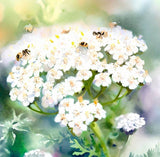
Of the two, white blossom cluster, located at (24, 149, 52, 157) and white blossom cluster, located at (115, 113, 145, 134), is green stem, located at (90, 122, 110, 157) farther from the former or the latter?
white blossom cluster, located at (24, 149, 52, 157)

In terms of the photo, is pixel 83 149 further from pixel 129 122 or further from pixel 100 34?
pixel 100 34

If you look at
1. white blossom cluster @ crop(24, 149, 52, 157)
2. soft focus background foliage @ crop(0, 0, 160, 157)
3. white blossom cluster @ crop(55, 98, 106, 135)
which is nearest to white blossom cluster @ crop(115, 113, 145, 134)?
soft focus background foliage @ crop(0, 0, 160, 157)

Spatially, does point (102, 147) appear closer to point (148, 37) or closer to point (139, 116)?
point (139, 116)

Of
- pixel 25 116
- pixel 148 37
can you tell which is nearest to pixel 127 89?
pixel 148 37

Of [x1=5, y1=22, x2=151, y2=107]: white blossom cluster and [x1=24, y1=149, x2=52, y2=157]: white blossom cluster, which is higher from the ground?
[x1=5, y1=22, x2=151, y2=107]: white blossom cluster

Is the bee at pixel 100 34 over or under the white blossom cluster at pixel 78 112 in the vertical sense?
over

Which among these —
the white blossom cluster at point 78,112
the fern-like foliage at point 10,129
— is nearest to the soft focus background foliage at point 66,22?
the fern-like foliage at point 10,129

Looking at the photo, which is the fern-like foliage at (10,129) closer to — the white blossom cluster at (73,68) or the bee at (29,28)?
the white blossom cluster at (73,68)
